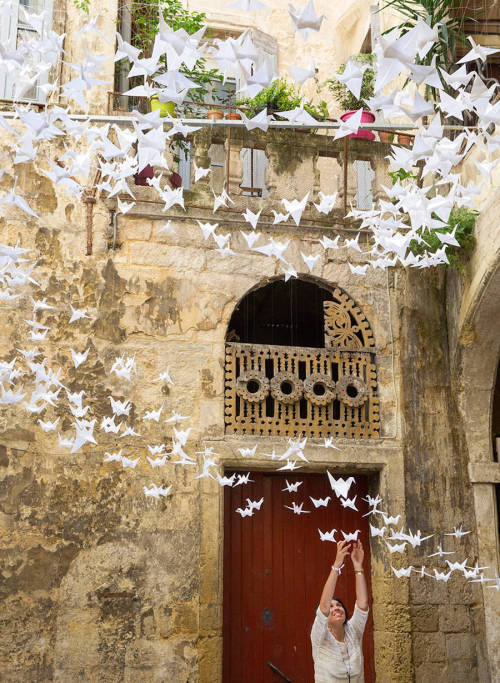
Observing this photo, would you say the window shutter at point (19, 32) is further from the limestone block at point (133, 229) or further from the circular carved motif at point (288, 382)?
the circular carved motif at point (288, 382)

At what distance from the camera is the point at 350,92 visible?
8656 mm

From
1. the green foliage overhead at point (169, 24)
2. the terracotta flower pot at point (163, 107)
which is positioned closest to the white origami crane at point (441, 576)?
the terracotta flower pot at point (163, 107)

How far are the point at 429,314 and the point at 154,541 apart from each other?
3093mm

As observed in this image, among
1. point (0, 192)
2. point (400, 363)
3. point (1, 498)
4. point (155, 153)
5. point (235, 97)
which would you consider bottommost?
point (1, 498)

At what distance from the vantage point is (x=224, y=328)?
22.2ft

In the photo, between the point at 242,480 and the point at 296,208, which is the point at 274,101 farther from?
the point at 242,480

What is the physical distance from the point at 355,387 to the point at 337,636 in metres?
2.59

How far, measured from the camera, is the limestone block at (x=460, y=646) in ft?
21.0

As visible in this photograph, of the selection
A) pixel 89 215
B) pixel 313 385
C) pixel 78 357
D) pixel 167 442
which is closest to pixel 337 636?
pixel 167 442

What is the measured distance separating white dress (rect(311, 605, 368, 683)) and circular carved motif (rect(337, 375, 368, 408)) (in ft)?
7.76

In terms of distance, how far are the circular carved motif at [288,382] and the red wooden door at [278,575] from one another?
0.72m

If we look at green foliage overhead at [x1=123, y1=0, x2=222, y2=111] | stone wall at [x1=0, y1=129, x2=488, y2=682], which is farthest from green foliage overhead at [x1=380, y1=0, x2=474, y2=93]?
green foliage overhead at [x1=123, y1=0, x2=222, y2=111]

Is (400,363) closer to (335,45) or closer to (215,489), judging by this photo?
(215,489)

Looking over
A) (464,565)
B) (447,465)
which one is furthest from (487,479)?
(464,565)
